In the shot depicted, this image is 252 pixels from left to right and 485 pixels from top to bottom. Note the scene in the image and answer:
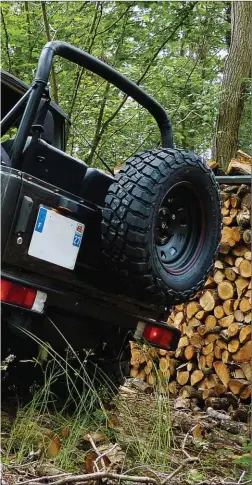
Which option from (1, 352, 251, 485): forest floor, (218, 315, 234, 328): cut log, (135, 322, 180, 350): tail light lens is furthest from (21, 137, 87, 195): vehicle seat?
(218, 315, 234, 328): cut log

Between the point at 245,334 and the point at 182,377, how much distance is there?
2.80 ft

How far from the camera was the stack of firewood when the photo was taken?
452 centimetres

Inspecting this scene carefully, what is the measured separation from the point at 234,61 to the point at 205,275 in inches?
217

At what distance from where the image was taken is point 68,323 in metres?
2.60

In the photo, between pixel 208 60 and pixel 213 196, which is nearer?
pixel 213 196

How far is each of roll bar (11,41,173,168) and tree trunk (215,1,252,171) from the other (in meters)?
3.96

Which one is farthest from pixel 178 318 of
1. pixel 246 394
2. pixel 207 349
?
pixel 246 394

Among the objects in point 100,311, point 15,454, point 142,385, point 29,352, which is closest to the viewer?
point 15,454

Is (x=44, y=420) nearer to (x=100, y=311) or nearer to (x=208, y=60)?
(x=100, y=311)

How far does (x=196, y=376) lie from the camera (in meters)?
4.82

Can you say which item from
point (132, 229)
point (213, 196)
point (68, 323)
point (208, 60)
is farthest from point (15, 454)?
point (208, 60)

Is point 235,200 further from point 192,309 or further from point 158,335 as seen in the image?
point 158,335

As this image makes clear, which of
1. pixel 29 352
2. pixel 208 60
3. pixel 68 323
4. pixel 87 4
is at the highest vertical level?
pixel 208 60

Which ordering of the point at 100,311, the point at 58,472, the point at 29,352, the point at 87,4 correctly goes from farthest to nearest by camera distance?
the point at 87,4
the point at 29,352
the point at 100,311
the point at 58,472
